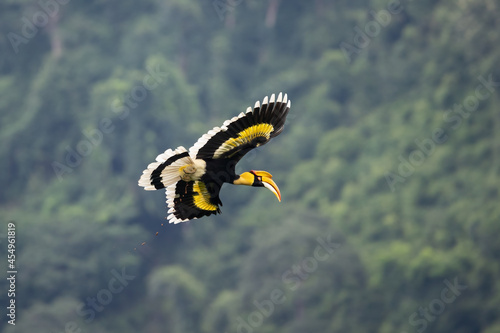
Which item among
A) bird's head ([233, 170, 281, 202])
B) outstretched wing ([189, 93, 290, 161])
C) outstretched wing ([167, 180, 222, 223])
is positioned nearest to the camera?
outstretched wing ([189, 93, 290, 161])

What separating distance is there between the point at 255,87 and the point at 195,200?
29404 mm

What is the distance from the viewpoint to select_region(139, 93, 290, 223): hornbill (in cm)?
859

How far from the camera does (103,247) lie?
105 ft

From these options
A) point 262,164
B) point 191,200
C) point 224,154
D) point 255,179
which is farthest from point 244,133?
point 262,164

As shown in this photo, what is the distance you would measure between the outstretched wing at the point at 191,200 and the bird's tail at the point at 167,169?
164 millimetres

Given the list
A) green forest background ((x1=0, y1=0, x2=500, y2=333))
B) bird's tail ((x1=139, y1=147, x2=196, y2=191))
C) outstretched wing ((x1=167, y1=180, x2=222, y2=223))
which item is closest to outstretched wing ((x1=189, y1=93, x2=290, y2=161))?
bird's tail ((x1=139, y1=147, x2=196, y2=191))

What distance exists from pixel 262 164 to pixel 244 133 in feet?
85.2

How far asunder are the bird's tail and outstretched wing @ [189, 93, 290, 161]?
12 cm

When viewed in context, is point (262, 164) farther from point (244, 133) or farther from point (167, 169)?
point (244, 133)

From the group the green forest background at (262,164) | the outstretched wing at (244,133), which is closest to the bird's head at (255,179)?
the outstretched wing at (244,133)

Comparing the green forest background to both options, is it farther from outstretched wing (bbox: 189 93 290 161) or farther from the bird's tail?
outstretched wing (bbox: 189 93 290 161)

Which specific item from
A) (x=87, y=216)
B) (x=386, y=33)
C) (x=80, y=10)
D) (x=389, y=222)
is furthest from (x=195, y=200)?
(x=80, y=10)

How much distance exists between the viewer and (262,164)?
34.6 metres

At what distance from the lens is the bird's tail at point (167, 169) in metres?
8.61
